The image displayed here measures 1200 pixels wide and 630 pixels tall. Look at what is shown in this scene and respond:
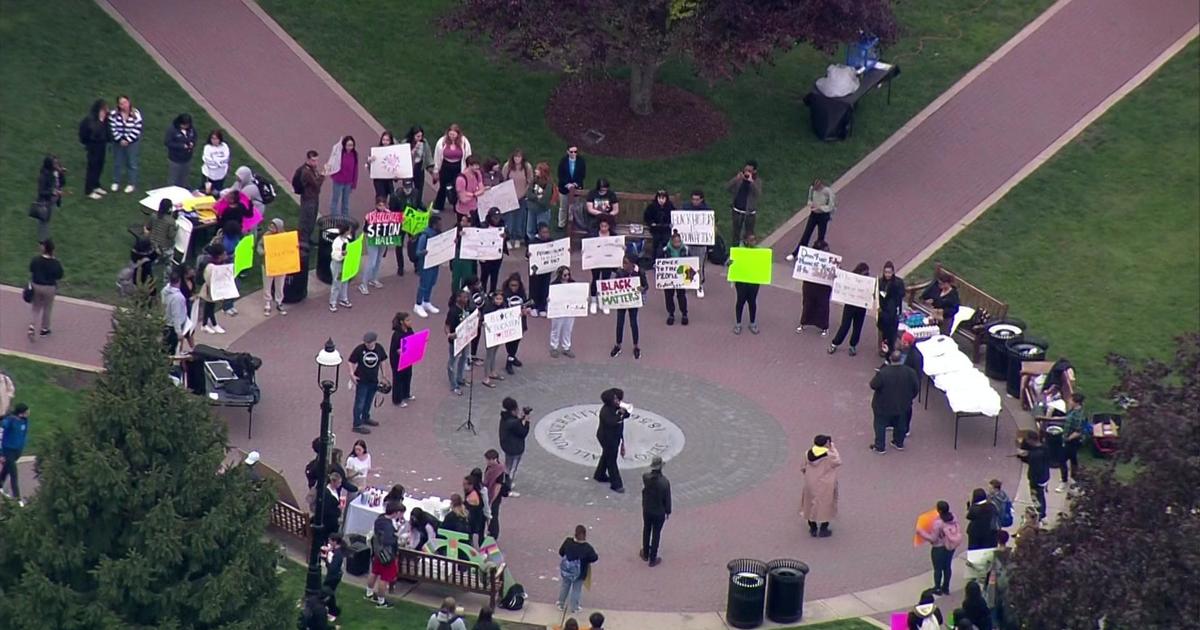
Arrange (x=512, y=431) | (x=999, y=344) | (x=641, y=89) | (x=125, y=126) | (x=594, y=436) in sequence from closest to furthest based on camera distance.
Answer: (x=512, y=431) < (x=594, y=436) < (x=999, y=344) < (x=125, y=126) < (x=641, y=89)

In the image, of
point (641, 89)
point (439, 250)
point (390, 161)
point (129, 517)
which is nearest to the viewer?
Answer: point (129, 517)

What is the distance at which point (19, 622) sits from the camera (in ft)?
60.8

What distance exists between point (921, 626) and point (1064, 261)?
13.5 metres

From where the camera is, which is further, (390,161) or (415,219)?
(390,161)

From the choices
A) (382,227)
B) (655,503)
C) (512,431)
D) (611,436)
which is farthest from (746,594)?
(382,227)

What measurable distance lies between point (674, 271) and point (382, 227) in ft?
15.1

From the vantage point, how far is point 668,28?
35.8 m

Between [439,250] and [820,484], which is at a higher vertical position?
[439,250]

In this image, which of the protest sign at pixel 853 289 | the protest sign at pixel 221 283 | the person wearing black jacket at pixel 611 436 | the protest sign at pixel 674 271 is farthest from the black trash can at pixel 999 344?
the protest sign at pixel 221 283

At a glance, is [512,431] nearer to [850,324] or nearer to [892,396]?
[892,396]

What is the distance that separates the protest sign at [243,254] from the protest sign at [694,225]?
22.0ft

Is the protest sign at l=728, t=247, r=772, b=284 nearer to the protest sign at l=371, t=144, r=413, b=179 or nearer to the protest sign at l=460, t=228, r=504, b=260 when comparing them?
the protest sign at l=460, t=228, r=504, b=260

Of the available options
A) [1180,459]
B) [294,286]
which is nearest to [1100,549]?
[1180,459]

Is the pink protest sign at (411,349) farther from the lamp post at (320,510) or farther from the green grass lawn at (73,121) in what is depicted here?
the green grass lawn at (73,121)
